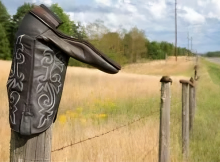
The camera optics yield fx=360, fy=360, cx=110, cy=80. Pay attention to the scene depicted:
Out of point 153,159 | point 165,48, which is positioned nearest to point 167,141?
point 153,159

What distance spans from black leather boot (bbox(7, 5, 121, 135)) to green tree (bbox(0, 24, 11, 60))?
38.4 meters

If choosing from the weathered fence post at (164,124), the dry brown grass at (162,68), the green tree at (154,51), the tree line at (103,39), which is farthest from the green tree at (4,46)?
the weathered fence post at (164,124)

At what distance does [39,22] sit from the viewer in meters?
1.76

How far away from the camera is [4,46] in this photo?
1567 inches

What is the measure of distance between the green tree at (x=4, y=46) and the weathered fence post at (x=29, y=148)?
38.5 metres

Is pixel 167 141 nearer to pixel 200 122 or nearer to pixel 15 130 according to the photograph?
pixel 15 130

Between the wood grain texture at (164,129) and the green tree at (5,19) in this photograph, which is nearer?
the wood grain texture at (164,129)

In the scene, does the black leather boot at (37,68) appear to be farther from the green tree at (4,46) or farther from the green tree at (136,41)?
the green tree at (136,41)

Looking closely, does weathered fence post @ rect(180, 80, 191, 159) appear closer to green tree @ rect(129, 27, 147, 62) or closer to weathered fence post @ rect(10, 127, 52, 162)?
weathered fence post @ rect(10, 127, 52, 162)

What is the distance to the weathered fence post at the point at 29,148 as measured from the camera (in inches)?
67.8

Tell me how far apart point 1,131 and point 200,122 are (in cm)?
483

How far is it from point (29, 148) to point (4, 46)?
131 feet

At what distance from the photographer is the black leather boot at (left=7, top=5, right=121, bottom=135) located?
173 cm

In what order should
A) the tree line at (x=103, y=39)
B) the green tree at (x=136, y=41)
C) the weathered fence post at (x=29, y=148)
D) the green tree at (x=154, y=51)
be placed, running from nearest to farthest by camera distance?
the weathered fence post at (x=29, y=148) < the tree line at (x=103, y=39) < the green tree at (x=136, y=41) < the green tree at (x=154, y=51)
